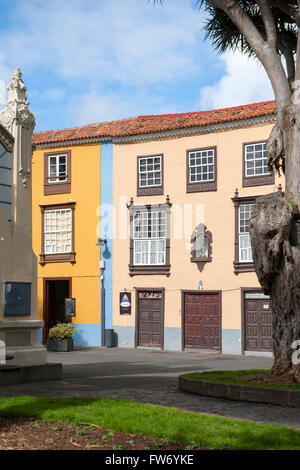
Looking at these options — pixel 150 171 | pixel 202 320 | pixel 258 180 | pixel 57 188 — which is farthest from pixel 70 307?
pixel 258 180

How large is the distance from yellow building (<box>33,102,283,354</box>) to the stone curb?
13137 mm

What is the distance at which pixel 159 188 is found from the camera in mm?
27516

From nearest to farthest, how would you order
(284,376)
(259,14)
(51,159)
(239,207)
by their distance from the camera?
(284,376) → (259,14) → (239,207) → (51,159)

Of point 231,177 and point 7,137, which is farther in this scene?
point 231,177

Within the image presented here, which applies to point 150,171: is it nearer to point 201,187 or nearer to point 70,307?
point 201,187

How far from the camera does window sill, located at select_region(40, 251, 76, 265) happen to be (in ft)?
95.3

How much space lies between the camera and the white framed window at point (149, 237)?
2731cm

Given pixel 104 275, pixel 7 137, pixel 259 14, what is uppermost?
pixel 259 14

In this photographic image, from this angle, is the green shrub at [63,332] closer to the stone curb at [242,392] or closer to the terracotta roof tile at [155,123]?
the terracotta roof tile at [155,123]

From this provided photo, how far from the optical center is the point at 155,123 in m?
28.4

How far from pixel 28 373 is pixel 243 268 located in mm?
13122

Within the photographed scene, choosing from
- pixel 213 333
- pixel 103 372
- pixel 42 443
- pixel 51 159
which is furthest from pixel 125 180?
pixel 42 443

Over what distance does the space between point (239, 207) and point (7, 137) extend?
1313 cm
